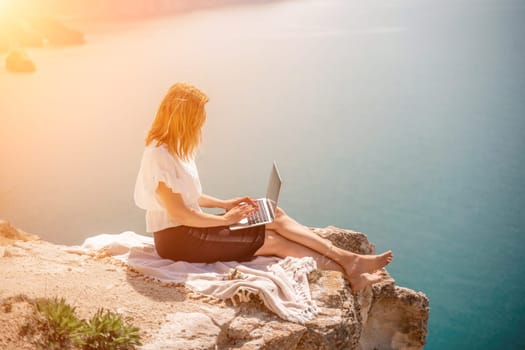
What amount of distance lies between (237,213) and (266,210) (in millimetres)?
329

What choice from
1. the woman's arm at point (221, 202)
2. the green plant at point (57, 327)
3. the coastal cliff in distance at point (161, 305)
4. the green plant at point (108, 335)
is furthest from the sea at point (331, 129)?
the green plant at point (108, 335)

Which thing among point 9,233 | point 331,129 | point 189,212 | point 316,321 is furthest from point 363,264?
point 331,129

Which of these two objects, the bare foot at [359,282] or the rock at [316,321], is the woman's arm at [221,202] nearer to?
the rock at [316,321]

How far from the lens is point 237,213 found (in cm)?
395

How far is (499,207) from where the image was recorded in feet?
55.8

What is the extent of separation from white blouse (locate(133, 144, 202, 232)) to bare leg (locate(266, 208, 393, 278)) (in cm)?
64

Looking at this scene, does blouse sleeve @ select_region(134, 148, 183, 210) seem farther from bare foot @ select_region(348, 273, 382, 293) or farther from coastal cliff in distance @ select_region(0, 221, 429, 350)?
bare foot @ select_region(348, 273, 382, 293)

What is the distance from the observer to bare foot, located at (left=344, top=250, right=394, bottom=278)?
172 inches

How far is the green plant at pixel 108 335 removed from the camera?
3.19 meters

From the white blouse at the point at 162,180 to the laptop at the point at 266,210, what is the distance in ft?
1.17

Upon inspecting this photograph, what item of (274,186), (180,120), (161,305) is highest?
(180,120)

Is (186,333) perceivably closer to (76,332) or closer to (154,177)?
(76,332)

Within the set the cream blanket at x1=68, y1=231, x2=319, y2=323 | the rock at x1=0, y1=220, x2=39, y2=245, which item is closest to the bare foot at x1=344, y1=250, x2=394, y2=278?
the cream blanket at x1=68, y1=231, x2=319, y2=323

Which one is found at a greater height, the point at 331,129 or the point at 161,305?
the point at 331,129
